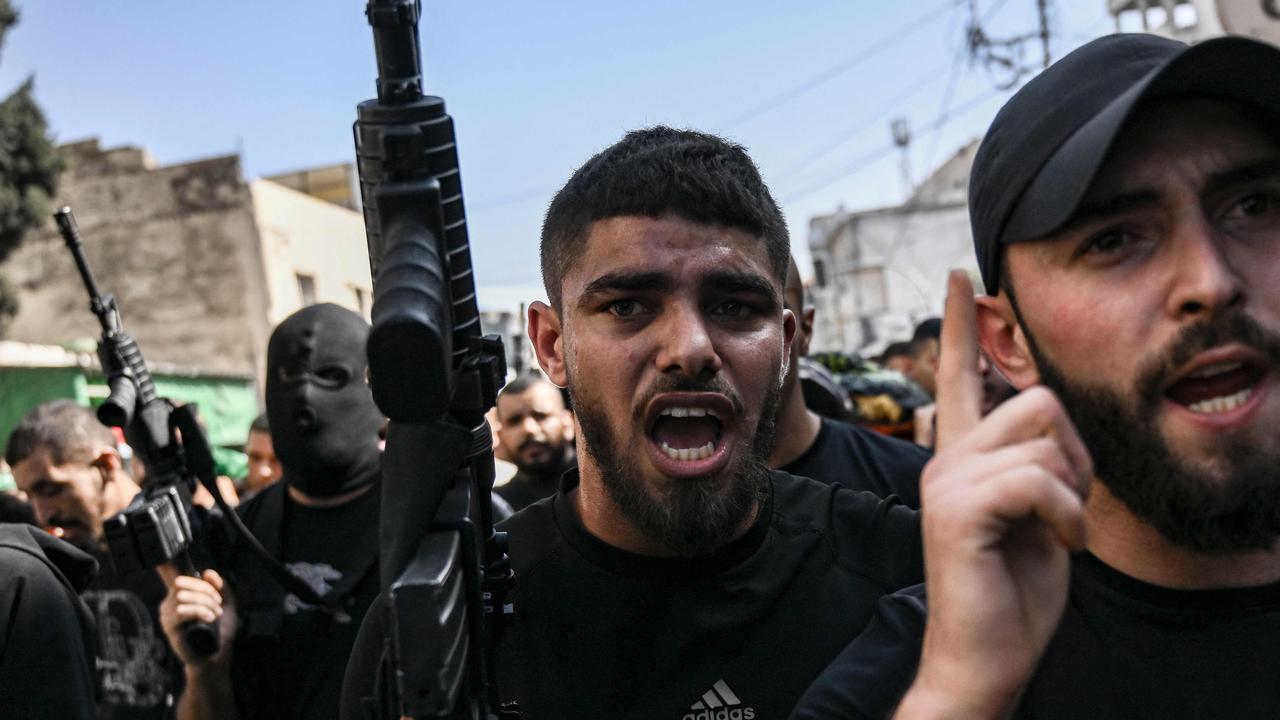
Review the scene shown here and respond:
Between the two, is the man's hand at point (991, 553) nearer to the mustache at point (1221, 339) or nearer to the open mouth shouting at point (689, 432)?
the mustache at point (1221, 339)

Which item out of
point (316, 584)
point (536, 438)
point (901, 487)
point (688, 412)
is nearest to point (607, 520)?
point (688, 412)

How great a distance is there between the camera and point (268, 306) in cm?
2652

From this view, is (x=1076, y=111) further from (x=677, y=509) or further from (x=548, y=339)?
(x=548, y=339)

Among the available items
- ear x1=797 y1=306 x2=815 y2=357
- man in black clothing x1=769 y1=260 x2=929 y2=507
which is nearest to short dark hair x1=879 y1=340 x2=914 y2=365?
ear x1=797 y1=306 x2=815 y2=357

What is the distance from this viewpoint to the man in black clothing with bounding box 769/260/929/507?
402cm

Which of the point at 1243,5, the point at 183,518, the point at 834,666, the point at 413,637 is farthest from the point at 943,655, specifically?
the point at 183,518

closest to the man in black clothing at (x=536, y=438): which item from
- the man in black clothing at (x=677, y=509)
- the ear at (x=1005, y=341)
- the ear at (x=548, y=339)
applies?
the ear at (x=548, y=339)

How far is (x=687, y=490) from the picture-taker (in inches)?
99.5

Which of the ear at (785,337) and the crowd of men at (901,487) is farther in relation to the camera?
the ear at (785,337)

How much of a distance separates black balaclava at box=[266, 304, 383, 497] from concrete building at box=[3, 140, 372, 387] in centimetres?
2173

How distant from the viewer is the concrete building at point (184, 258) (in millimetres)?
26734

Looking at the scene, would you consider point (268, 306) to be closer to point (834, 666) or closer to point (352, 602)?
point (352, 602)

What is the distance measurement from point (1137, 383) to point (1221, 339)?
11 centimetres

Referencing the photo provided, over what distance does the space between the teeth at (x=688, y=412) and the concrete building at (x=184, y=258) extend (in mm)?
24379
